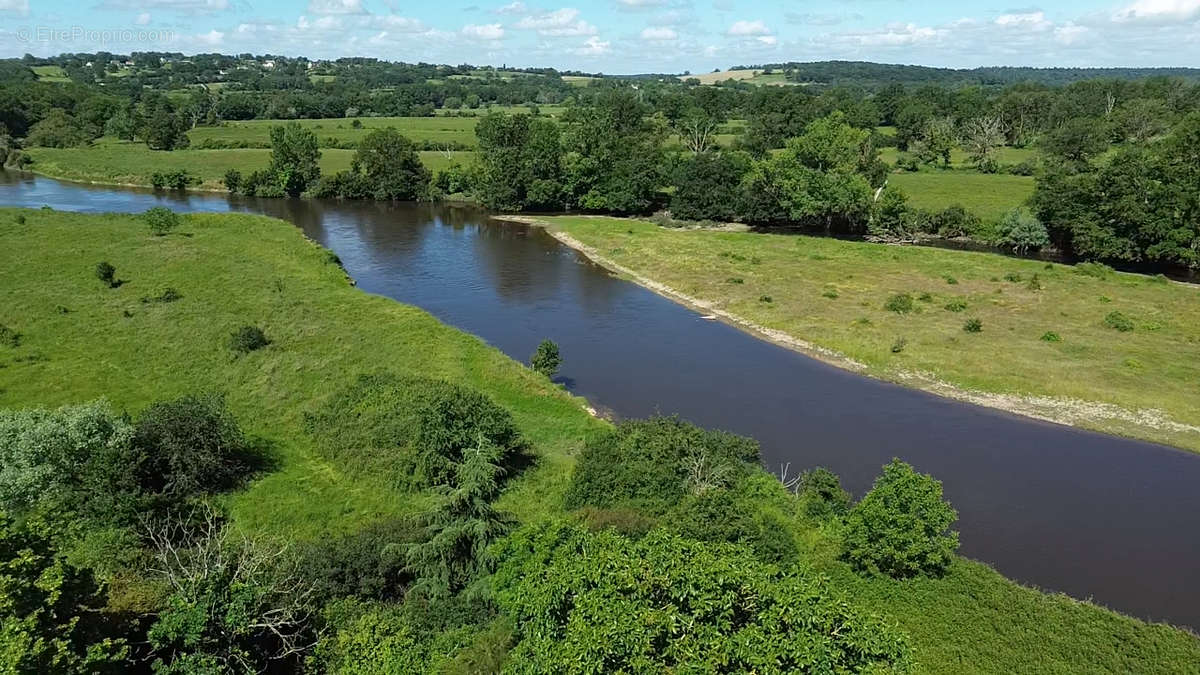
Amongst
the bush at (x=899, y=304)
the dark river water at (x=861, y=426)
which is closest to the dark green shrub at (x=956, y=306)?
the bush at (x=899, y=304)

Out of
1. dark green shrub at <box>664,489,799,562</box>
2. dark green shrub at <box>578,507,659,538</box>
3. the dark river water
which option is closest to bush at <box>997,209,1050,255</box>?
the dark river water

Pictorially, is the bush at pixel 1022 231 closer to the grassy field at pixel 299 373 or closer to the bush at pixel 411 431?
the grassy field at pixel 299 373

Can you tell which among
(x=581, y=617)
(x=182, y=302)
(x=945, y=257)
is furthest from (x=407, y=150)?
(x=581, y=617)

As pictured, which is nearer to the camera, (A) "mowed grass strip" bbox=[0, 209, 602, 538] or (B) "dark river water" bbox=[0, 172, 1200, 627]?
(B) "dark river water" bbox=[0, 172, 1200, 627]

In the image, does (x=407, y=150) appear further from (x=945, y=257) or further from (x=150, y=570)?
(x=150, y=570)

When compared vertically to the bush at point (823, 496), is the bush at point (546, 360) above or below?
above

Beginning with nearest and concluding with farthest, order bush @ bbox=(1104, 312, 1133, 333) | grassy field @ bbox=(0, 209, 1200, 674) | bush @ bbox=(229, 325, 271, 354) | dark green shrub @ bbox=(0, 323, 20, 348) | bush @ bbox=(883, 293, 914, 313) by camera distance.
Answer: grassy field @ bbox=(0, 209, 1200, 674), dark green shrub @ bbox=(0, 323, 20, 348), bush @ bbox=(229, 325, 271, 354), bush @ bbox=(1104, 312, 1133, 333), bush @ bbox=(883, 293, 914, 313)

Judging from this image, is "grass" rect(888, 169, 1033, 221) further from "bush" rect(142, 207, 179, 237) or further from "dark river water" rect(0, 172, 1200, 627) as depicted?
"bush" rect(142, 207, 179, 237)
